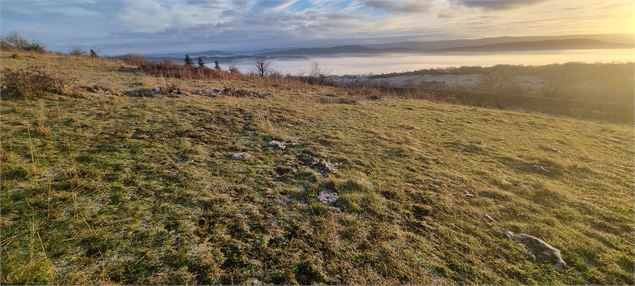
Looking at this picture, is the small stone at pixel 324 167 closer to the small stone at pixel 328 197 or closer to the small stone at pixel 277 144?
the small stone at pixel 328 197

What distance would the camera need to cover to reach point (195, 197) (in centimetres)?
484

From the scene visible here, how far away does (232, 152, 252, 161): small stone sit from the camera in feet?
21.6

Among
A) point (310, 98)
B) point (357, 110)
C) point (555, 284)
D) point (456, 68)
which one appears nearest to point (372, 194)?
point (555, 284)

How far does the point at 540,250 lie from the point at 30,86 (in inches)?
515

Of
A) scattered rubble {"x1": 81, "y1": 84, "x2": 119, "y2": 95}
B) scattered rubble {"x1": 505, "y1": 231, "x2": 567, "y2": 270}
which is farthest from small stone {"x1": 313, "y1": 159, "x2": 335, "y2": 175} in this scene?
scattered rubble {"x1": 81, "y1": 84, "x2": 119, "y2": 95}

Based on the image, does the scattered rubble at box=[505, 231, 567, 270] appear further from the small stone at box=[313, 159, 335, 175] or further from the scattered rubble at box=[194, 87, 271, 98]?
the scattered rubble at box=[194, 87, 271, 98]

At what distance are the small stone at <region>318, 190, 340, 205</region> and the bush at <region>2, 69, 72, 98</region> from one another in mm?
9116

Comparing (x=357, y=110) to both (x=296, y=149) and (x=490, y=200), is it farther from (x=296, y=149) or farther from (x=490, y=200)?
(x=490, y=200)

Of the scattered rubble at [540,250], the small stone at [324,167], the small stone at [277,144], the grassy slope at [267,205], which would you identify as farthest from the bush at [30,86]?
the scattered rubble at [540,250]

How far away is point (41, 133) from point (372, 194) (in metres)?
6.88

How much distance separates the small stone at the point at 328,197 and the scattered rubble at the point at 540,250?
292 cm

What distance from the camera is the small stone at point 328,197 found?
5340 millimetres

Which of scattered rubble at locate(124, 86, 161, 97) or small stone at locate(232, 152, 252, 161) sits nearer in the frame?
small stone at locate(232, 152, 252, 161)

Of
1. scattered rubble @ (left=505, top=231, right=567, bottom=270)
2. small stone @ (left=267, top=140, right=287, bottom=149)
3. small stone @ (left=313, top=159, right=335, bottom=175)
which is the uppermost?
small stone @ (left=267, top=140, right=287, bottom=149)
